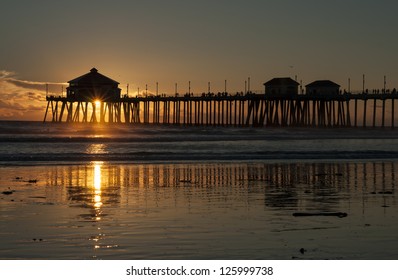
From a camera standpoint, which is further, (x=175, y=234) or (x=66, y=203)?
(x=66, y=203)

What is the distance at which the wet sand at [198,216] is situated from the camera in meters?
9.16

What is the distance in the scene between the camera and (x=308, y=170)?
21891 mm

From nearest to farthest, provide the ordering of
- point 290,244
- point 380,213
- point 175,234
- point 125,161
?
point 290,244
point 175,234
point 380,213
point 125,161

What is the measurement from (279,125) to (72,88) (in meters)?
37.4

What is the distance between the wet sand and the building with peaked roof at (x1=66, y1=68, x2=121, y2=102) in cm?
8246

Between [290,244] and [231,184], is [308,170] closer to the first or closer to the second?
[231,184]

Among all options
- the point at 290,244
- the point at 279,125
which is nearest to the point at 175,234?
the point at 290,244

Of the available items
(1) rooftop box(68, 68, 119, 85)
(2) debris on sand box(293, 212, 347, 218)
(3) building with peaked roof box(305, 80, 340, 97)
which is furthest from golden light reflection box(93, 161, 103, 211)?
(1) rooftop box(68, 68, 119, 85)

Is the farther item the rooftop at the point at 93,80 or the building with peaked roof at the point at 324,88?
the rooftop at the point at 93,80

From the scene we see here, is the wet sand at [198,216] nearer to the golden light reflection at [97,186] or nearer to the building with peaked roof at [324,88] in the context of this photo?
the golden light reflection at [97,186]

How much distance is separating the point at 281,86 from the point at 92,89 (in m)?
32.6

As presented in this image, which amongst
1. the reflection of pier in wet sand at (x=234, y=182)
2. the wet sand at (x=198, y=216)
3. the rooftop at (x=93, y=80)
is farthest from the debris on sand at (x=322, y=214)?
the rooftop at (x=93, y=80)

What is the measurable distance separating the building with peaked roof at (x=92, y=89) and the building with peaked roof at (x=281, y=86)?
2927cm
